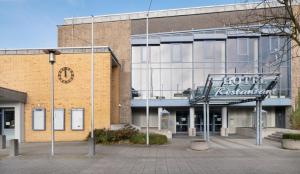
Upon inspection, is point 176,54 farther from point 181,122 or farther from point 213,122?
point 213,122

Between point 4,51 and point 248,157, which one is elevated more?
point 4,51

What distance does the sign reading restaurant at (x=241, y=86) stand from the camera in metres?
23.7

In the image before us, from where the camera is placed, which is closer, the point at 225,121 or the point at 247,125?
the point at 225,121

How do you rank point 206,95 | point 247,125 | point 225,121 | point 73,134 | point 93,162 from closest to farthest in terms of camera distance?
point 93,162
point 206,95
point 73,134
point 225,121
point 247,125

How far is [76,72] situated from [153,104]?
37.8 feet

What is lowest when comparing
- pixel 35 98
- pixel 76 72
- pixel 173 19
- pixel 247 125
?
pixel 247 125

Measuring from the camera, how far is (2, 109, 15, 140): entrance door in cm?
2983

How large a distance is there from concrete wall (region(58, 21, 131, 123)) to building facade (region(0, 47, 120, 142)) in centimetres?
1002

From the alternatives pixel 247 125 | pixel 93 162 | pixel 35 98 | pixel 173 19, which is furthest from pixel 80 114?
pixel 247 125

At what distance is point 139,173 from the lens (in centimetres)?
1345

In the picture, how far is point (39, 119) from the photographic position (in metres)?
29.7

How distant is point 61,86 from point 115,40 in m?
12.5

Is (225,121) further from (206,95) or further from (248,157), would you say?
(248,157)

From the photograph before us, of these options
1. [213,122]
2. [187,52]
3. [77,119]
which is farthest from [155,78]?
[77,119]
